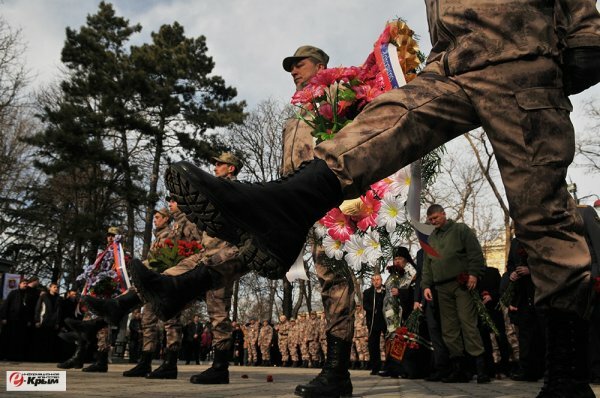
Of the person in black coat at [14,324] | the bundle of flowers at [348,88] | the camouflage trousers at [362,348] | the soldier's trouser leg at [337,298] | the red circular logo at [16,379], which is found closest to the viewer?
the red circular logo at [16,379]

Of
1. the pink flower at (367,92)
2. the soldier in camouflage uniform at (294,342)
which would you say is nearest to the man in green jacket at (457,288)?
the pink flower at (367,92)

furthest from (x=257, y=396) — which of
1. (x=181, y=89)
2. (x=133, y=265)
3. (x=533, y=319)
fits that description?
(x=181, y=89)

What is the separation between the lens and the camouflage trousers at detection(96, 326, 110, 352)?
907 cm

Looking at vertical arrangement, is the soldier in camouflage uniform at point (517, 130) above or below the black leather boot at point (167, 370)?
above

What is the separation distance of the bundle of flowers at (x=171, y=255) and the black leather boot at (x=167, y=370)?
3.97 feet

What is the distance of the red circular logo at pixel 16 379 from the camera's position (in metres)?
3.47

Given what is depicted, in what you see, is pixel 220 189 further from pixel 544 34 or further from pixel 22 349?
pixel 22 349

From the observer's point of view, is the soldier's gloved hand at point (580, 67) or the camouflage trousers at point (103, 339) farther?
the camouflage trousers at point (103, 339)

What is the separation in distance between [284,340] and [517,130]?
20969 mm

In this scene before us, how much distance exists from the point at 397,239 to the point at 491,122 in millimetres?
1891

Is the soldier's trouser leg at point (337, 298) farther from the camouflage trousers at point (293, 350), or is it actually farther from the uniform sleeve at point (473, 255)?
the camouflage trousers at point (293, 350)

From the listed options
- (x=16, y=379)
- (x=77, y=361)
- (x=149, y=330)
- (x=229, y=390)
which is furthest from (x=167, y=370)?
(x=77, y=361)

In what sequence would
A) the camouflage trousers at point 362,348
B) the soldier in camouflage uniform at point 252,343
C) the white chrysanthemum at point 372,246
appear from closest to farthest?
the white chrysanthemum at point 372,246 → the camouflage trousers at point 362,348 → the soldier in camouflage uniform at point 252,343

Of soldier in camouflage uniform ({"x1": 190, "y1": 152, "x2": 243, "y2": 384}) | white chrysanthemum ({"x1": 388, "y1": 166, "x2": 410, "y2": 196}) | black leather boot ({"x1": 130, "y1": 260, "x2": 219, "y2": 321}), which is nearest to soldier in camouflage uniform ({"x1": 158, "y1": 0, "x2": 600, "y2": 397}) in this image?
white chrysanthemum ({"x1": 388, "y1": 166, "x2": 410, "y2": 196})
